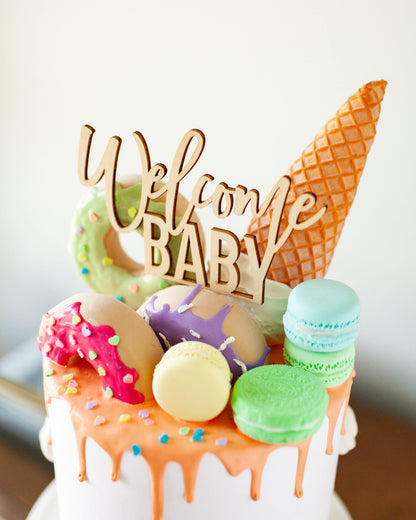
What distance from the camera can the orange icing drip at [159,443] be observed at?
843 mm

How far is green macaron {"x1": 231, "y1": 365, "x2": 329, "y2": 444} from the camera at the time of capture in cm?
83

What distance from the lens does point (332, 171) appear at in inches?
39.8

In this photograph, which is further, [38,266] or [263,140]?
[38,266]

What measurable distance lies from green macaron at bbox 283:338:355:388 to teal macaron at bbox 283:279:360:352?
0.06 ft

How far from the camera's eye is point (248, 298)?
1.04 metres

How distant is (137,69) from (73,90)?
0.91 ft

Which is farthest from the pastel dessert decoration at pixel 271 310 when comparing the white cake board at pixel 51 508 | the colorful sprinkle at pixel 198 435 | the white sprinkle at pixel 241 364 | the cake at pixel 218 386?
the white cake board at pixel 51 508

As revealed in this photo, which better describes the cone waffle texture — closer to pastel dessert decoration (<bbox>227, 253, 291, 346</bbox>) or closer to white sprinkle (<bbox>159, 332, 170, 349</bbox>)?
pastel dessert decoration (<bbox>227, 253, 291, 346</bbox>)

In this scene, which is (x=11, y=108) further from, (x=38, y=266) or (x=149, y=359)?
(x=149, y=359)

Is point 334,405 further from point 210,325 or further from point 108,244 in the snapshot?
point 108,244

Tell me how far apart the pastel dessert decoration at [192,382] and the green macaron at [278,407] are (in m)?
0.04

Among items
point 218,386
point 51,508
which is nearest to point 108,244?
point 218,386

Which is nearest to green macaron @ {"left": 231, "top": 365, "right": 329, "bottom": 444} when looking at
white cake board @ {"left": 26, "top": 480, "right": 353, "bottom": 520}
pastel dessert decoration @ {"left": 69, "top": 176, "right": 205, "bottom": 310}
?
pastel dessert decoration @ {"left": 69, "top": 176, "right": 205, "bottom": 310}

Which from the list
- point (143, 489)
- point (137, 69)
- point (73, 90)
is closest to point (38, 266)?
point (73, 90)
